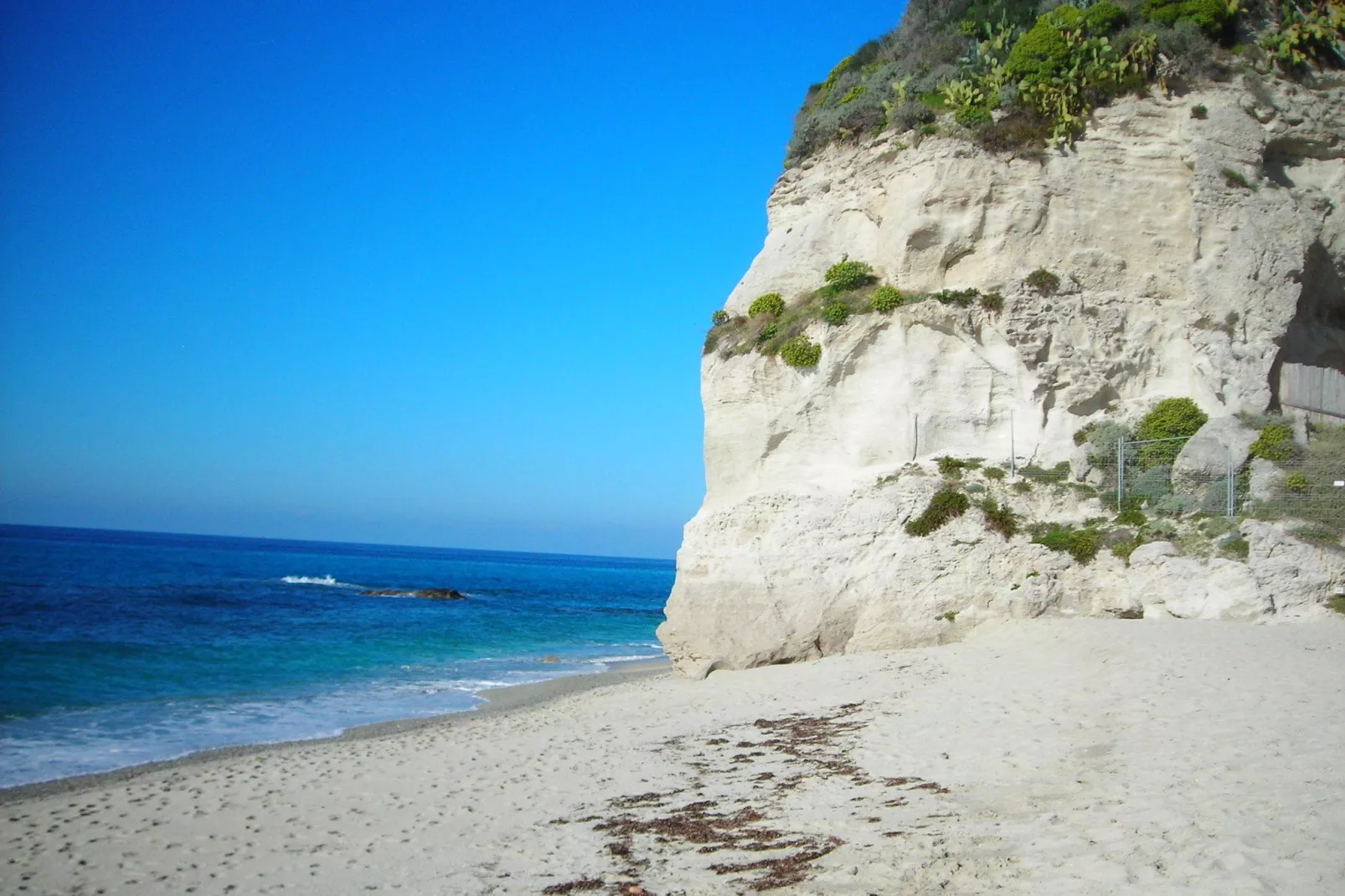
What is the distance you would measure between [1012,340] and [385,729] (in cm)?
1503

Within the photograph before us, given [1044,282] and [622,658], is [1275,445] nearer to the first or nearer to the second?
[1044,282]

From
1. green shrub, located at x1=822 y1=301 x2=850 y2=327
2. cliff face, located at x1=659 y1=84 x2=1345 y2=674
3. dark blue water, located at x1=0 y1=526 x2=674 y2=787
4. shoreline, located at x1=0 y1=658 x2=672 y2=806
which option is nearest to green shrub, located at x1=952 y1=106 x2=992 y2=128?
cliff face, located at x1=659 y1=84 x2=1345 y2=674

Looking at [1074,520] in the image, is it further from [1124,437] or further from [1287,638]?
[1287,638]

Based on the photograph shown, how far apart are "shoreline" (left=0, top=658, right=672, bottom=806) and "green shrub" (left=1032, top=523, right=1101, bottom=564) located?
10450mm

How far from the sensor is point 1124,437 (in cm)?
1861

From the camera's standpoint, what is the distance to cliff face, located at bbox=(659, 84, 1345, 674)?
18516 mm

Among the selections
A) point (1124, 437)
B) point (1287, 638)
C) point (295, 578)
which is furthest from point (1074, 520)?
point (295, 578)

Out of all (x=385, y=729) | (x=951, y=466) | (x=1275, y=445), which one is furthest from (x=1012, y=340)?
(x=385, y=729)

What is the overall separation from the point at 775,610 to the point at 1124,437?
26.6ft

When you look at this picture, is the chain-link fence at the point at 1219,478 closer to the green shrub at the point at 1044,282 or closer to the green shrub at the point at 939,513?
the green shrub at the point at 939,513

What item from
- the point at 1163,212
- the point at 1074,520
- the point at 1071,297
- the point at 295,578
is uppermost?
the point at 1163,212

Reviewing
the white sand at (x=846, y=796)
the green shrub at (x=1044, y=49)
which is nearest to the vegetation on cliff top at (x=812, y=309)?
the green shrub at (x=1044, y=49)

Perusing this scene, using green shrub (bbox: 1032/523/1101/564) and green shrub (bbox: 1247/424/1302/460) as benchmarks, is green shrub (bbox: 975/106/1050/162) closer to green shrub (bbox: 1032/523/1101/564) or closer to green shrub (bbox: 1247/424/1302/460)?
Answer: green shrub (bbox: 1247/424/1302/460)

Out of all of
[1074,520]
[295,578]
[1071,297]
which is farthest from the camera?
[295,578]
